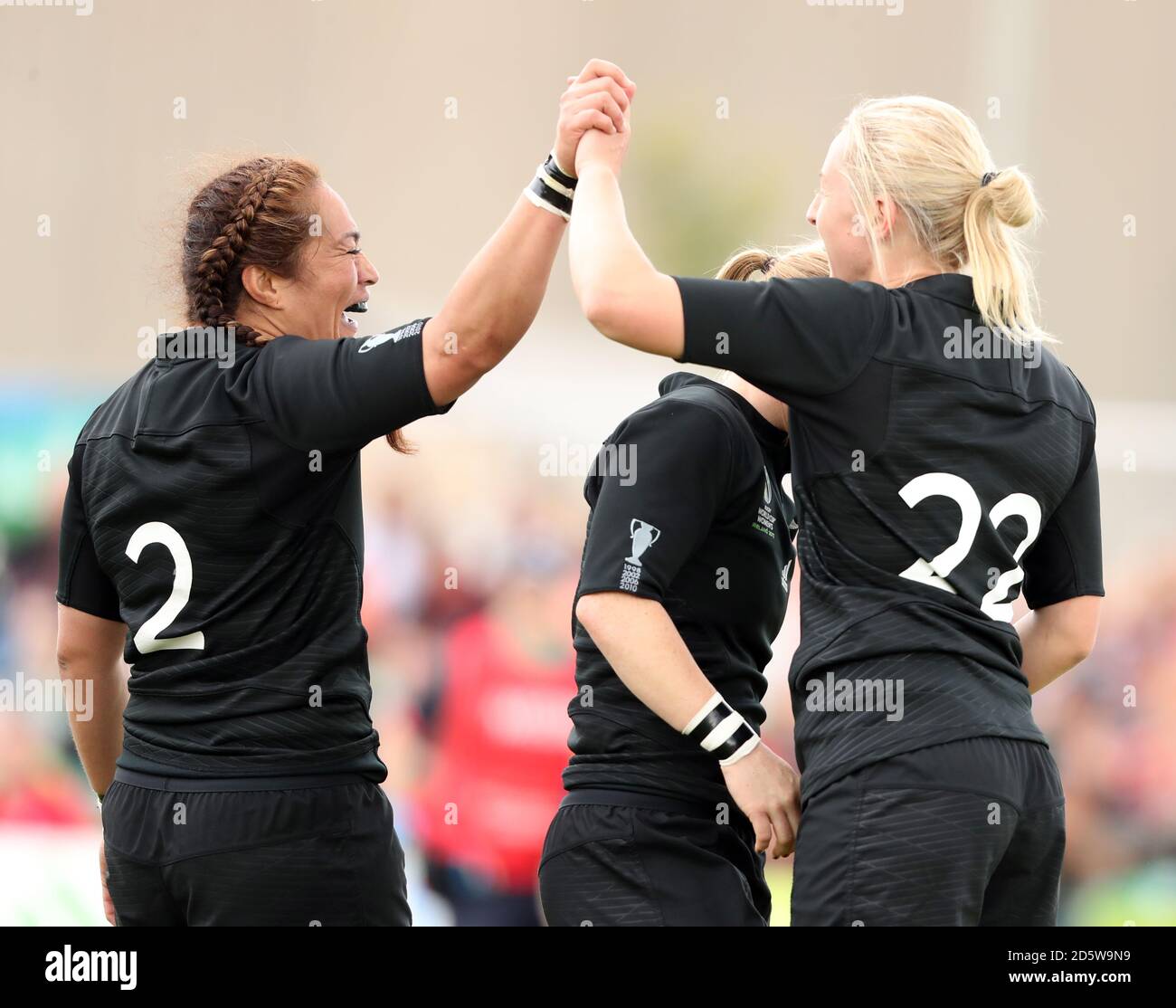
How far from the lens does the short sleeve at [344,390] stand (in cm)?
203

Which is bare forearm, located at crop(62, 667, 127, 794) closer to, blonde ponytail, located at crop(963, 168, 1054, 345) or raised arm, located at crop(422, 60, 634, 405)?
raised arm, located at crop(422, 60, 634, 405)

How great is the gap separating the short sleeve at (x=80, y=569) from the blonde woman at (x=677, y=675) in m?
0.89

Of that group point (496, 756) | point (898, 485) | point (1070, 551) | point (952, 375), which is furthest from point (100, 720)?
point (496, 756)

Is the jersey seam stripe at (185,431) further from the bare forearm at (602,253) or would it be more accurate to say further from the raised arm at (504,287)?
the bare forearm at (602,253)

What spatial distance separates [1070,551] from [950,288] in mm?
546

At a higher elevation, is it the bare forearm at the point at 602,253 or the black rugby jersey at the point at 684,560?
the bare forearm at the point at 602,253

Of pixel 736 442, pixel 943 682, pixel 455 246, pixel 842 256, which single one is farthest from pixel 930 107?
pixel 455 246

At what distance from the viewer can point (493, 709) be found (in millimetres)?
5066

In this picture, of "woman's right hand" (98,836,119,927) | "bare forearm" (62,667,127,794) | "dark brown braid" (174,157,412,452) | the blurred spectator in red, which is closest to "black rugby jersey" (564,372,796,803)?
"dark brown braid" (174,157,412,452)

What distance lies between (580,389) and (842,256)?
4.70m

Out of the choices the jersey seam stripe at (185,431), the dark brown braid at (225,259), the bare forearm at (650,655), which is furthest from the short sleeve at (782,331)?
the dark brown braid at (225,259)

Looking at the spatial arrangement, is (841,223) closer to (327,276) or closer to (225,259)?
(327,276)

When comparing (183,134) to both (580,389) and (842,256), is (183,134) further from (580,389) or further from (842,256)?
(842,256)
